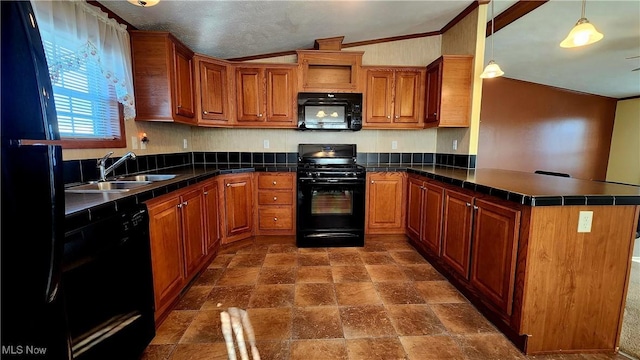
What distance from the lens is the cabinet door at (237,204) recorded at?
9.69 ft

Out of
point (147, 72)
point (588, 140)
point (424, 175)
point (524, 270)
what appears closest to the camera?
point (524, 270)

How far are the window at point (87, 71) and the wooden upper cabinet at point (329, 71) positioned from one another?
5.49 feet

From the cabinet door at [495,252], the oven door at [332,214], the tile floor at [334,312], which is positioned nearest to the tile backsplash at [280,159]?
the oven door at [332,214]

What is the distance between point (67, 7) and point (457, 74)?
3.18 metres

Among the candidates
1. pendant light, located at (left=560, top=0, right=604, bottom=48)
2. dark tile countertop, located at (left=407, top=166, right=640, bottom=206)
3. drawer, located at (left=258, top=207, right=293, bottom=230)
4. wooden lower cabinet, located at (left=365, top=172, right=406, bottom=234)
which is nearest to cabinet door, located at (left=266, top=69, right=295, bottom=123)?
drawer, located at (left=258, top=207, right=293, bottom=230)

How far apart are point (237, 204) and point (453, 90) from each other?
260 cm

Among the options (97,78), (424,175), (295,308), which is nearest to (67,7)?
(97,78)

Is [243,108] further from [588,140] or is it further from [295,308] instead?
[588,140]

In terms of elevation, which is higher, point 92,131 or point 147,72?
point 147,72

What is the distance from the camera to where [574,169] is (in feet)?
19.4

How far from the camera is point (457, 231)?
221 cm

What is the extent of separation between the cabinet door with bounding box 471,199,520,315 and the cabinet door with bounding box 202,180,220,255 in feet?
7.23

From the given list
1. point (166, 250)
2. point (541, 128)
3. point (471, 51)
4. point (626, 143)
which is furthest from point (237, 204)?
point (626, 143)

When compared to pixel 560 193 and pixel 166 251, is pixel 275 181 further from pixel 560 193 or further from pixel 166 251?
pixel 560 193
